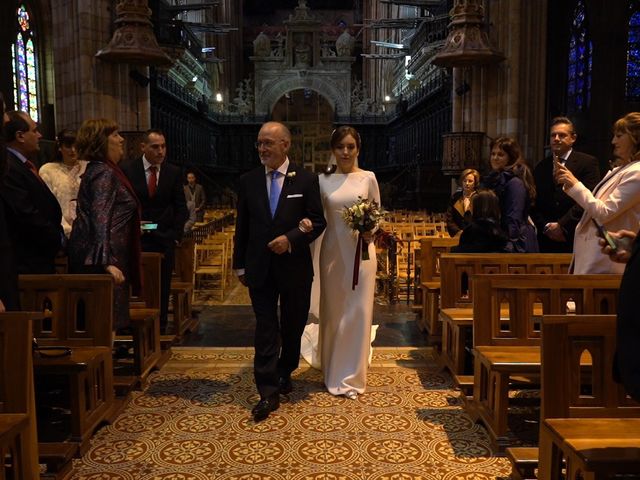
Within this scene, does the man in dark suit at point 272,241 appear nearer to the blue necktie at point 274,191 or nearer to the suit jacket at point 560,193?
the blue necktie at point 274,191

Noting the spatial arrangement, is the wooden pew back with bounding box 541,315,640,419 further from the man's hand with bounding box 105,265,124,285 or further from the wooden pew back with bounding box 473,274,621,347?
the man's hand with bounding box 105,265,124,285

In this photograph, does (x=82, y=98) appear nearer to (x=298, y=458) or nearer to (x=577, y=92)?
(x=298, y=458)

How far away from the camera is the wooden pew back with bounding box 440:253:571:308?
4.64m

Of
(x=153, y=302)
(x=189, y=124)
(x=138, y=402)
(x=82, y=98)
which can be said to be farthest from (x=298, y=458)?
(x=189, y=124)

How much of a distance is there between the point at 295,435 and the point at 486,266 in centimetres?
210

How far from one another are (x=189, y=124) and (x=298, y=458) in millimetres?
22636

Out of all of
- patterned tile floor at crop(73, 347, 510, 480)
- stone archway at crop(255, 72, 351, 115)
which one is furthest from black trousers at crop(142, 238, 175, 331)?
stone archway at crop(255, 72, 351, 115)

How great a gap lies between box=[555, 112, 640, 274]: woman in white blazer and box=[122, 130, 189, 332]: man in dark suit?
3.33 meters

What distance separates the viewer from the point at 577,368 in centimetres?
260

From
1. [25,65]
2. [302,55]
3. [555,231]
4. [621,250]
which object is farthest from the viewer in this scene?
[302,55]

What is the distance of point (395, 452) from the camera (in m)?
3.34

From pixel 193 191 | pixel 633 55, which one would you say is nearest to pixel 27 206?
pixel 193 191

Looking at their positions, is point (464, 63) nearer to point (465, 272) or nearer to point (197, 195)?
point (197, 195)

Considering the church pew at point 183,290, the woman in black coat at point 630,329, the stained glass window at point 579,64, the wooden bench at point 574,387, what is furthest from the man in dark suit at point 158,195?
the stained glass window at point 579,64
